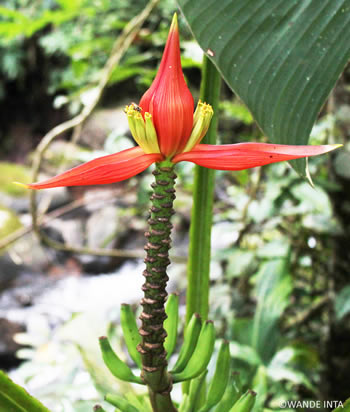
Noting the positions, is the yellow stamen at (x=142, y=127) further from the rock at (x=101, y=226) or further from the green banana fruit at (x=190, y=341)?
the rock at (x=101, y=226)

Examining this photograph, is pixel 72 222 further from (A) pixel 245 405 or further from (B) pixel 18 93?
(A) pixel 245 405

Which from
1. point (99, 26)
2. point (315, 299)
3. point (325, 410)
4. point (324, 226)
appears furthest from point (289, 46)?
point (99, 26)

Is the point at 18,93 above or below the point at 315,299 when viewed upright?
above

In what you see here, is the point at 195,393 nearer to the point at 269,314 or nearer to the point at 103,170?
the point at 103,170

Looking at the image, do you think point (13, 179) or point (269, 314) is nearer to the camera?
point (269, 314)

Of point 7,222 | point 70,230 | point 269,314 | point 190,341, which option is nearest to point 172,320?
point 190,341

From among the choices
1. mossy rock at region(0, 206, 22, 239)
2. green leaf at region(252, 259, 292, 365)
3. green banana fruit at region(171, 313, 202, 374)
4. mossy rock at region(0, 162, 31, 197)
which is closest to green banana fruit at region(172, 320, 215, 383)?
green banana fruit at region(171, 313, 202, 374)
